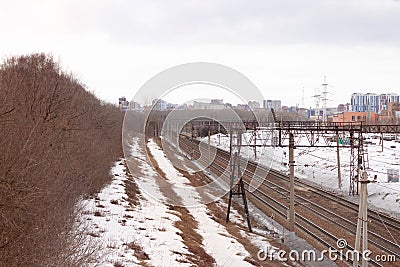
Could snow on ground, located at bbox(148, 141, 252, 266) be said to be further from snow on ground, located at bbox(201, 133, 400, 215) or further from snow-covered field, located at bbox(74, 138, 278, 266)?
snow on ground, located at bbox(201, 133, 400, 215)

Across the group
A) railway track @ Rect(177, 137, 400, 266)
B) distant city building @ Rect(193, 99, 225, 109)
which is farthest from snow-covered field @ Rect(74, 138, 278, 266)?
railway track @ Rect(177, 137, 400, 266)

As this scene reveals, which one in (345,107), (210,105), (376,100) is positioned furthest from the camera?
(376,100)

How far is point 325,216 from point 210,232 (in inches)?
274

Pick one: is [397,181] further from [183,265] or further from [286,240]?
[183,265]

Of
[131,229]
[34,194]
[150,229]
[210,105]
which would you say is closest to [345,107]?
[150,229]

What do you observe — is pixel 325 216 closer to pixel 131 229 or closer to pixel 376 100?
pixel 131 229

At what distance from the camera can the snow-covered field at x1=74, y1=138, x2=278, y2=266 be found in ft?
37.1

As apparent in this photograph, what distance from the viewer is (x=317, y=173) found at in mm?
35594

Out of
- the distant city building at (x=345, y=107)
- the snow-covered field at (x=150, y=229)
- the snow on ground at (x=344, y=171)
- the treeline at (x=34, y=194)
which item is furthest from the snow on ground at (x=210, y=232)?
the distant city building at (x=345, y=107)

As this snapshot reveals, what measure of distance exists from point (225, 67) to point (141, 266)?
658 cm

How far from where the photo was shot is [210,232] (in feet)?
55.5

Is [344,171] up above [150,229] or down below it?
below

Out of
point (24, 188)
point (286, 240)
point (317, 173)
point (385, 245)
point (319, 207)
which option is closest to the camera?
point (24, 188)

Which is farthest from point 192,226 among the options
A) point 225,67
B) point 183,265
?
point 225,67
